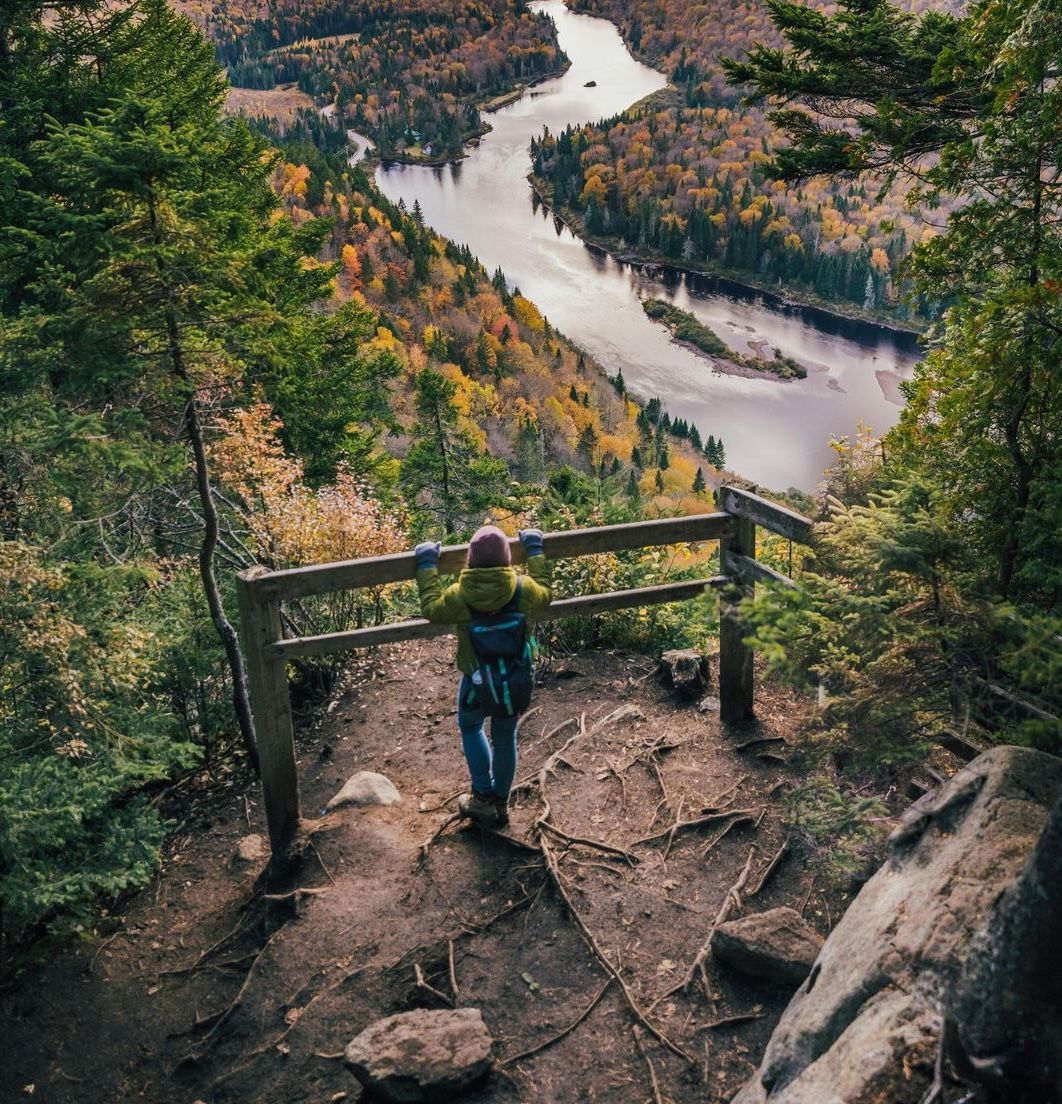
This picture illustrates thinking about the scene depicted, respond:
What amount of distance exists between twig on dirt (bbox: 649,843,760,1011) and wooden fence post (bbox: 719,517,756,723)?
1.36m

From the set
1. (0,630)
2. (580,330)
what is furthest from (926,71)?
(580,330)

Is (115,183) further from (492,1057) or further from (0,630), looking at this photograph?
(492,1057)

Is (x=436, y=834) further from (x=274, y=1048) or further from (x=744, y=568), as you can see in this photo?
(x=744, y=568)

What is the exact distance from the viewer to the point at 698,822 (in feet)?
15.9

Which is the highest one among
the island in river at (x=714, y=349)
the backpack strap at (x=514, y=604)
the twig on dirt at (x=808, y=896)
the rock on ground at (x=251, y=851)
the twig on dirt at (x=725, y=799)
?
the backpack strap at (x=514, y=604)

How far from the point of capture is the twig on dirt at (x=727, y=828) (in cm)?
464

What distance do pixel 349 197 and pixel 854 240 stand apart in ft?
236

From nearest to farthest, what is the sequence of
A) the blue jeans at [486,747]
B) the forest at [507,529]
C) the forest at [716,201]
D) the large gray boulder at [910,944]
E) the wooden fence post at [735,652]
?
1. the large gray boulder at [910,944]
2. the forest at [507,529]
3. the blue jeans at [486,747]
4. the wooden fence post at [735,652]
5. the forest at [716,201]

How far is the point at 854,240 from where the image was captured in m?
116

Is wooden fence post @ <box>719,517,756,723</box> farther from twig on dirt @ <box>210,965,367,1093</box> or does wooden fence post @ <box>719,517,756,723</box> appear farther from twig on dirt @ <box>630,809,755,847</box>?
twig on dirt @ <box>210,965,367,1093</box>

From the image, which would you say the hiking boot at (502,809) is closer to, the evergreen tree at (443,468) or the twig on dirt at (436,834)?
the twig on dirt at (436,834)

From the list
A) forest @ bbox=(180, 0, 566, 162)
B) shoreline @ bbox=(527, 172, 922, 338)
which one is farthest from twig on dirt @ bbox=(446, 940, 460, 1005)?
forest @ bbox=(180, 0, 566, 162)

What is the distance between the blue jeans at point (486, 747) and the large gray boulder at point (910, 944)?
1.95 metres

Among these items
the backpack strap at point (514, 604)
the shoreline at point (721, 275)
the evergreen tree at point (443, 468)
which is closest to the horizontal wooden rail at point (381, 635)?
the backpack strap at point (514, 604)
